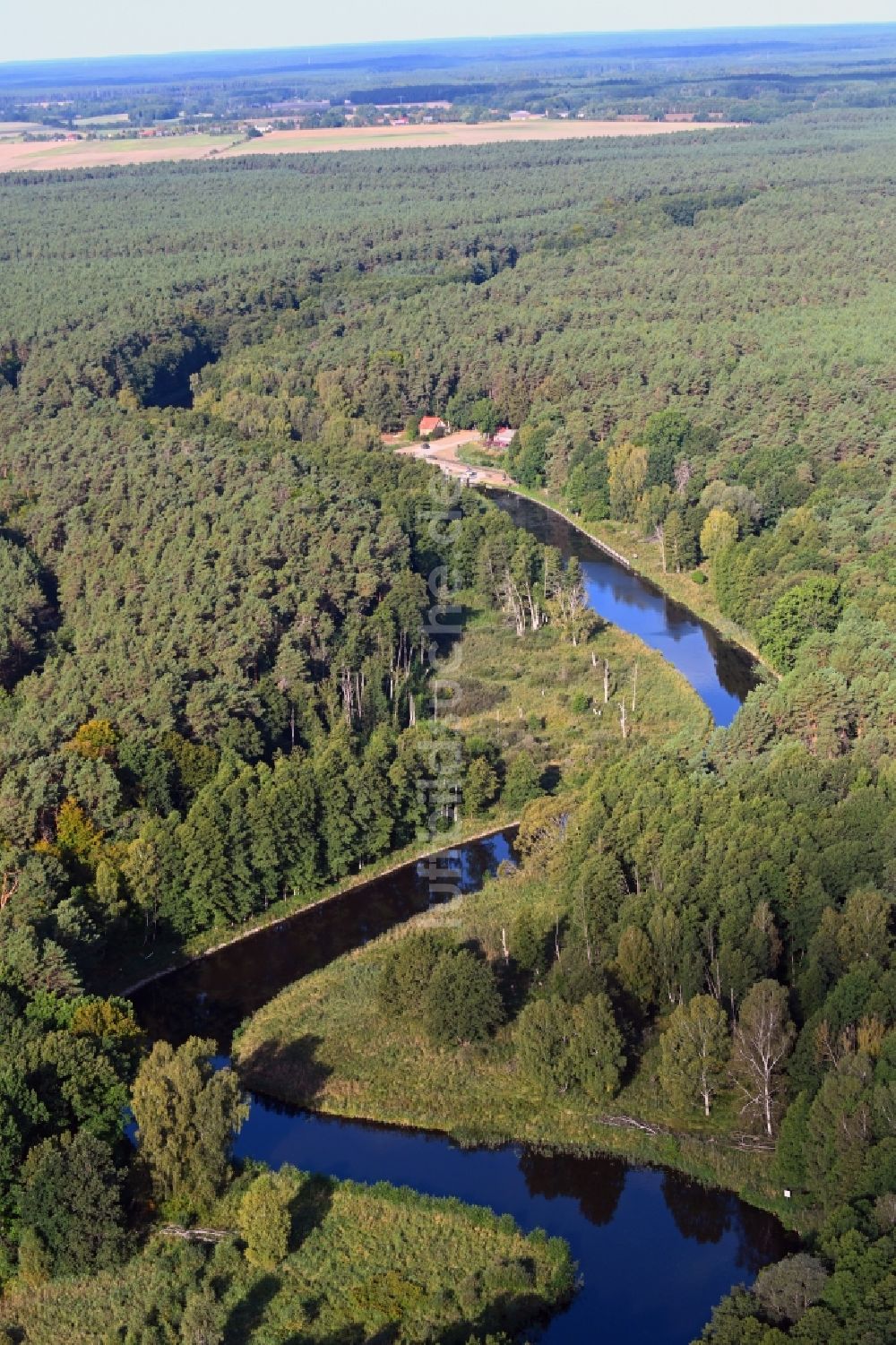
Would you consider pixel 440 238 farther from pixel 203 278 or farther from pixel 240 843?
pixel 240 843

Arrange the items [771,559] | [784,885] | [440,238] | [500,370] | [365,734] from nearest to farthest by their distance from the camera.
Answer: [784,885]
[365,734]
[771,559]
[500,370]
[440,238]

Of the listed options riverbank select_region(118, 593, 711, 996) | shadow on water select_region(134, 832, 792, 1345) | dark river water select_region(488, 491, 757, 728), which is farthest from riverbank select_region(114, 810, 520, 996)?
dark river water select_region(488, 491, 757, 728)

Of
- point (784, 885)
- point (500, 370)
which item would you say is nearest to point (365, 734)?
point (784, 885)

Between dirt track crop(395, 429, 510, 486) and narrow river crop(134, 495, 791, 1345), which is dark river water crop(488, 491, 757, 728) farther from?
narrow river crop(134, 495, 791, 1345)

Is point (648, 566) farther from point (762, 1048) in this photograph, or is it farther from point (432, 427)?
point (762, 1048)

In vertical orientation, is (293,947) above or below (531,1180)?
above

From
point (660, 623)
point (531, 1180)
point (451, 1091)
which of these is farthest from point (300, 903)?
point (660, 623)
